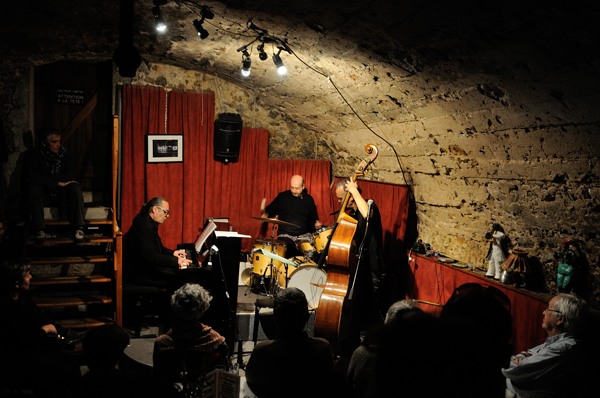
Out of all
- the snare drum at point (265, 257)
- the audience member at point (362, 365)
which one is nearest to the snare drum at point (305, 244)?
the snare drum at point (265, 257)

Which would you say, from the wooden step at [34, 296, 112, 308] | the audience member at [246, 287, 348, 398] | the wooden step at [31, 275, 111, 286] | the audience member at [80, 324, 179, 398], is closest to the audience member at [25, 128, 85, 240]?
the wooden step at [31, 275, 111, 286]

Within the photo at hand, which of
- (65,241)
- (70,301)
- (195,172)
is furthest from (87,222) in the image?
(195,172)

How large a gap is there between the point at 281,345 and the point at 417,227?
171 inches

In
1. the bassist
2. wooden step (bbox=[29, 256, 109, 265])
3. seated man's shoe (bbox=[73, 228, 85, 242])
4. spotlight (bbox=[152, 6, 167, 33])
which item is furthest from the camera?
seated man's shoe (bbox=[73, 228, 85, 242])

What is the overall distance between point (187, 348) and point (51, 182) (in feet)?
13.1

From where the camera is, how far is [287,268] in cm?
623

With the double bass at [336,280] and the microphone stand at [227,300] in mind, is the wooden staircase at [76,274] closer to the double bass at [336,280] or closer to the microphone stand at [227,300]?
the microphone stand at [227,300]

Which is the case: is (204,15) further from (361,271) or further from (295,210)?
(295,210)

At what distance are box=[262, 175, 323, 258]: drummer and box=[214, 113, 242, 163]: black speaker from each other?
1039 mm

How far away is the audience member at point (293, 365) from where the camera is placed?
99.0 inches

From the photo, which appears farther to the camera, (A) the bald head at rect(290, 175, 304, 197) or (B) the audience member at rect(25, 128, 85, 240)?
(A) the bald head at rect(290, 175, 304, 197)

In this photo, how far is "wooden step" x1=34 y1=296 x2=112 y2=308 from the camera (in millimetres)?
5688

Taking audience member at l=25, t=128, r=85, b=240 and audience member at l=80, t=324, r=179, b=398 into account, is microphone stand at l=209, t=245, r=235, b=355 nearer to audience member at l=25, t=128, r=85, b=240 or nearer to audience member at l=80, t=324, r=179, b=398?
audience member at l=25, t=128, r=85, b=240

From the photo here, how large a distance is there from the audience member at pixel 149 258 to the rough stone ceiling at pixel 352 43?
2126 millimetres
